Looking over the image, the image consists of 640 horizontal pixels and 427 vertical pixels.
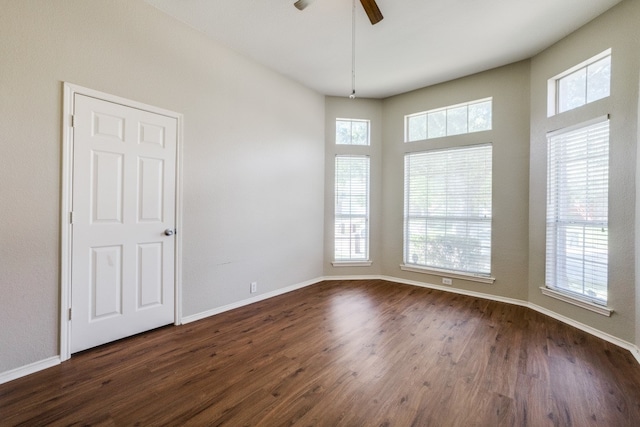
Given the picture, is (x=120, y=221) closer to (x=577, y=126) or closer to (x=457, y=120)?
(x=457, y=120)

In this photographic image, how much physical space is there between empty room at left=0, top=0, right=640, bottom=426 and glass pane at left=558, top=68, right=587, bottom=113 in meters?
0.02

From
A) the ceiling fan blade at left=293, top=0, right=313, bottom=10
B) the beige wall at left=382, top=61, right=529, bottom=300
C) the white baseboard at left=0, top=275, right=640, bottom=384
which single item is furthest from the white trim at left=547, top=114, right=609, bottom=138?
the ceiling fan blade at left=293, top=0, right=313, bottom=10

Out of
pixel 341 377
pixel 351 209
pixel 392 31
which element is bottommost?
pixel 341 377

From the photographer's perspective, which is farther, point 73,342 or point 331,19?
point 331,19

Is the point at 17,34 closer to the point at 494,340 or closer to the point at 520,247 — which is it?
the point at 494,340

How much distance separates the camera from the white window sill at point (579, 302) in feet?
8.66

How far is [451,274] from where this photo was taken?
4.09 meters

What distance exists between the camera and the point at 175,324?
2867mm

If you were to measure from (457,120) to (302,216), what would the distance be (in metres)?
2.73

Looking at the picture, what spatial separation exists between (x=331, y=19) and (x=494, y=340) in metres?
3.49

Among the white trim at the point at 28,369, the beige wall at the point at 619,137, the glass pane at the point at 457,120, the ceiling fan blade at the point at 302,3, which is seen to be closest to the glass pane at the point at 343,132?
the glass pane at the point at 457,120

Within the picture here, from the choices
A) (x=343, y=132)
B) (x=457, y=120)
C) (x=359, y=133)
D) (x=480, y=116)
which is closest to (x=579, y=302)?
(x=480, y=116)

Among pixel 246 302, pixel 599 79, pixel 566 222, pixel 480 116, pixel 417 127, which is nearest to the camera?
pixel 599 79

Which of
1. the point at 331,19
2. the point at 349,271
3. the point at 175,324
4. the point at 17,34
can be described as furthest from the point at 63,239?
the point at 349,271
